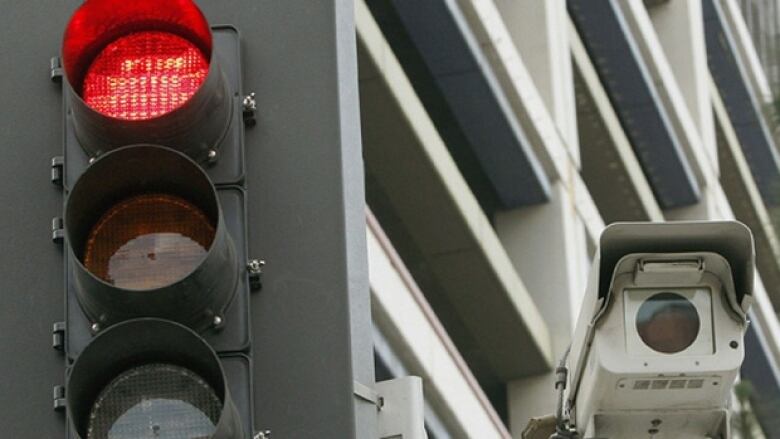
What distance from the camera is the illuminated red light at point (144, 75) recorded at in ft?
13.4

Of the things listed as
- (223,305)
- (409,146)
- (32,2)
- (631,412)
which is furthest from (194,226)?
(409,146)

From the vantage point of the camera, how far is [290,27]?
4375 mm

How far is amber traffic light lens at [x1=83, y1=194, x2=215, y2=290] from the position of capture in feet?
12.7

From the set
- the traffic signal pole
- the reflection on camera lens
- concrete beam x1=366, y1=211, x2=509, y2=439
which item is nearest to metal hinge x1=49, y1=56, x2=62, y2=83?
the traffic signal pole

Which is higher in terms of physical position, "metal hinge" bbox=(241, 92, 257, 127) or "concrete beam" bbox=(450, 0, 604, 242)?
"concrete beam" bbox=(450, 0, 604, 242)

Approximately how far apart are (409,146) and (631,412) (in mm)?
18704

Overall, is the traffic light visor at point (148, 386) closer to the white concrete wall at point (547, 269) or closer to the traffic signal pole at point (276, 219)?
the traffic signal pole at point (276, 219)

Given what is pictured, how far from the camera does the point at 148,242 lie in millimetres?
3906

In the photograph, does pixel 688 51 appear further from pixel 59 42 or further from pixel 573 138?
pixel 59 42

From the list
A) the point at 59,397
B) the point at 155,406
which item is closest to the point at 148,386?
the point at 155,406

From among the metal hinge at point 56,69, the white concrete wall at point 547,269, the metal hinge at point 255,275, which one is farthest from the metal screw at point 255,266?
the white concrete wall at point 547,269

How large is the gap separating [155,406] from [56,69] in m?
0.90

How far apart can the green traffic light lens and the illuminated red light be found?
0.55 m

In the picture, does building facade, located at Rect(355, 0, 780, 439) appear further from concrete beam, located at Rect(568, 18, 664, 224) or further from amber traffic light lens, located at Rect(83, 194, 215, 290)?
amber traffic light lens, located at Rect(83, 194, 215, 290)
